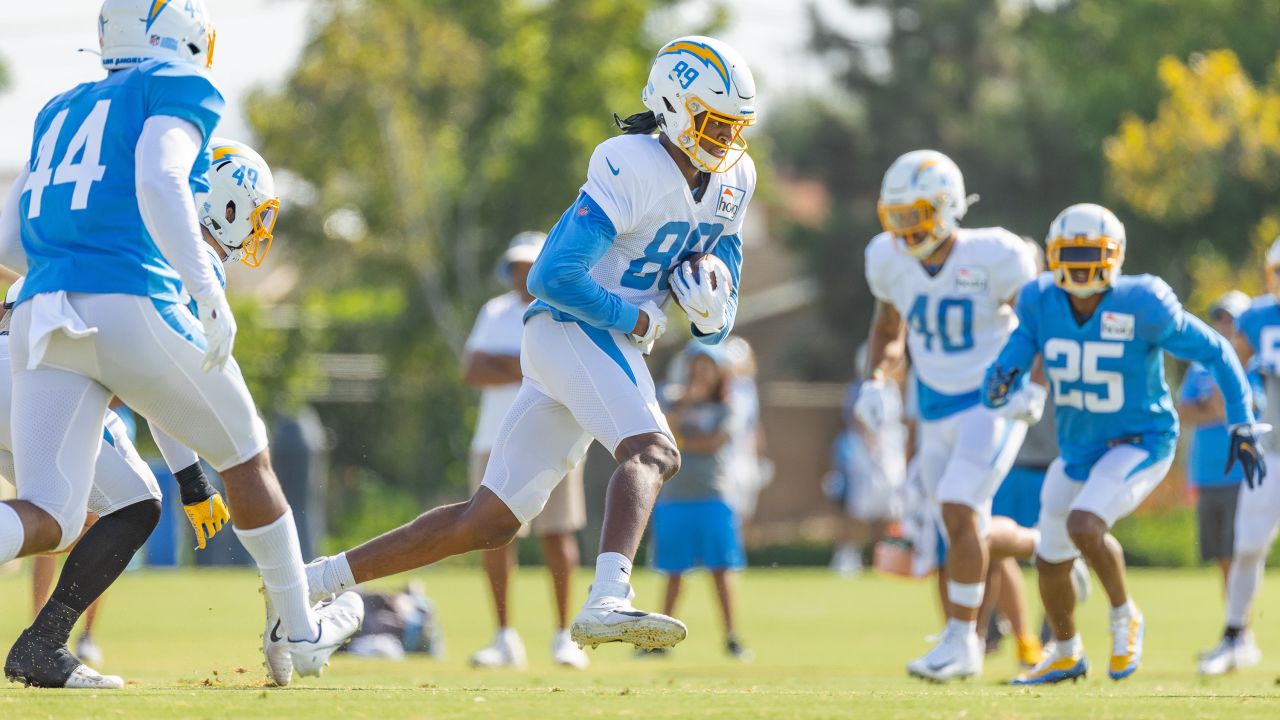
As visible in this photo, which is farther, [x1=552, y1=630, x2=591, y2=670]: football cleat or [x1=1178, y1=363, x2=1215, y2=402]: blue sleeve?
[x1=1178, y1=363, x2=1215, y2=402]: blue sleeve

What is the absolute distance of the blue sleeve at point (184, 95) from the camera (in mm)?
5531

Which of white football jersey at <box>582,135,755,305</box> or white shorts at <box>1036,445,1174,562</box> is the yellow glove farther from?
white shorts at <box>1036,445,1174,562</box>

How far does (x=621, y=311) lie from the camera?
6.13m

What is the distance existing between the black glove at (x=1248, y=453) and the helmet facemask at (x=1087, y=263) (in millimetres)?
858

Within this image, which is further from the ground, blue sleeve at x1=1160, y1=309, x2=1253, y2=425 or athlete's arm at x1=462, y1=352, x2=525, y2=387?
blue sleeve at x1=1160, y1=309, x2=1253, y2=425

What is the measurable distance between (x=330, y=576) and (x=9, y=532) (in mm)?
1320

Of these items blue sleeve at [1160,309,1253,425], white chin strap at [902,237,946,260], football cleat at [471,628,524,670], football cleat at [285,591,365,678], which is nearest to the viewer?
football cleat at [285,591,365,678]

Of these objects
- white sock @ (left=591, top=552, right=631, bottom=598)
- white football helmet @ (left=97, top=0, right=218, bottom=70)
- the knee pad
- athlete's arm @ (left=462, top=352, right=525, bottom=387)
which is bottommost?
the knee pad

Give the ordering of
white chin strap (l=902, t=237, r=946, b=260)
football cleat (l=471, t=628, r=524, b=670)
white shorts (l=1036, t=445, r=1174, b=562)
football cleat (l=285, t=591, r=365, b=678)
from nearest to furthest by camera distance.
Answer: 1. football cleat (l=285, t=591, r=365, b=678)
2. white shorts (l=1036, t=445, r=1174, b=562)
3. white chin strap (l=902, t=237, r=946, b=260)
4. football cleat (l=471, t=628, r=524, b=670)

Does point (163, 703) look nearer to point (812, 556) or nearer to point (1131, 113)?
point (812, 556)

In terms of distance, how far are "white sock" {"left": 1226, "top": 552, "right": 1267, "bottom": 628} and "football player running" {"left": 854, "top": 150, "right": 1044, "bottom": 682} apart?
1.88 metres

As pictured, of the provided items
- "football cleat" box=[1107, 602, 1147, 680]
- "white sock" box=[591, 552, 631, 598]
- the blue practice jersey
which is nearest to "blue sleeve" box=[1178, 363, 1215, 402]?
the blue practice jersey

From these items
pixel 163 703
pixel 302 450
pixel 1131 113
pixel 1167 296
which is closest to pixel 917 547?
pixel 1167 296

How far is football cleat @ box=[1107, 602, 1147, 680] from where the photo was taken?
314 inches
